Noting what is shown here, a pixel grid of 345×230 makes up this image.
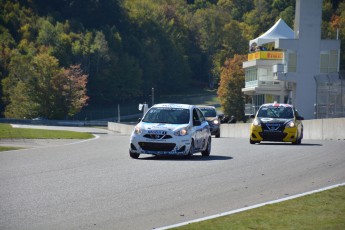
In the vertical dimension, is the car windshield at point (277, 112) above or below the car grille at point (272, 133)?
above

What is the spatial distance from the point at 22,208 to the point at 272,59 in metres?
87.9

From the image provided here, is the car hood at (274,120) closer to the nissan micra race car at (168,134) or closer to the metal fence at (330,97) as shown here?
the nissan micra race car at (168,134)

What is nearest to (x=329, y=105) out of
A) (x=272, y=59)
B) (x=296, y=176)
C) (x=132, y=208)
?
(x=272, y=59)

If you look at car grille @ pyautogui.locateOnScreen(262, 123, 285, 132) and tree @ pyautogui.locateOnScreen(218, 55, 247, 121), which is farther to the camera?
tree @ pyautogui.locateOnScreen(218, 55, 247, 121)

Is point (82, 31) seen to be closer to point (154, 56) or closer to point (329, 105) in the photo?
point (154, 56)

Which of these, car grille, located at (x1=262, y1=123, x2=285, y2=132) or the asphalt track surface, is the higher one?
car grille, located at (x1=262, y1=123, x2=285, y2=132)

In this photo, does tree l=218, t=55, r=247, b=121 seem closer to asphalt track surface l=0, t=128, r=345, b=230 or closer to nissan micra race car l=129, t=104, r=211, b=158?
nissan micra race car l=129, t=104, r=211, b=158

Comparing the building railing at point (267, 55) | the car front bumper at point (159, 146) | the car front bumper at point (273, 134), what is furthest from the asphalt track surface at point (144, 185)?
the building railing at point (267, 55)

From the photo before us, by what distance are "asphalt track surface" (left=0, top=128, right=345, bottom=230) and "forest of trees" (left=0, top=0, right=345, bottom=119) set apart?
88.6m

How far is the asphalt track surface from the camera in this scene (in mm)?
13062

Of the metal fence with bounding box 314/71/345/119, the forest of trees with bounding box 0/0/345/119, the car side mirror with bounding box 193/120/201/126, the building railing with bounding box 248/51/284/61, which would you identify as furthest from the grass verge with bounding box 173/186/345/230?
the forest of trees with bounding box 0/0/345/119

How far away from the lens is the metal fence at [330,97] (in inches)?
3068

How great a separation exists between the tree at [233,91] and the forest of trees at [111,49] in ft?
0.60

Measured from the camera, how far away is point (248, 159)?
23250 millimetres
